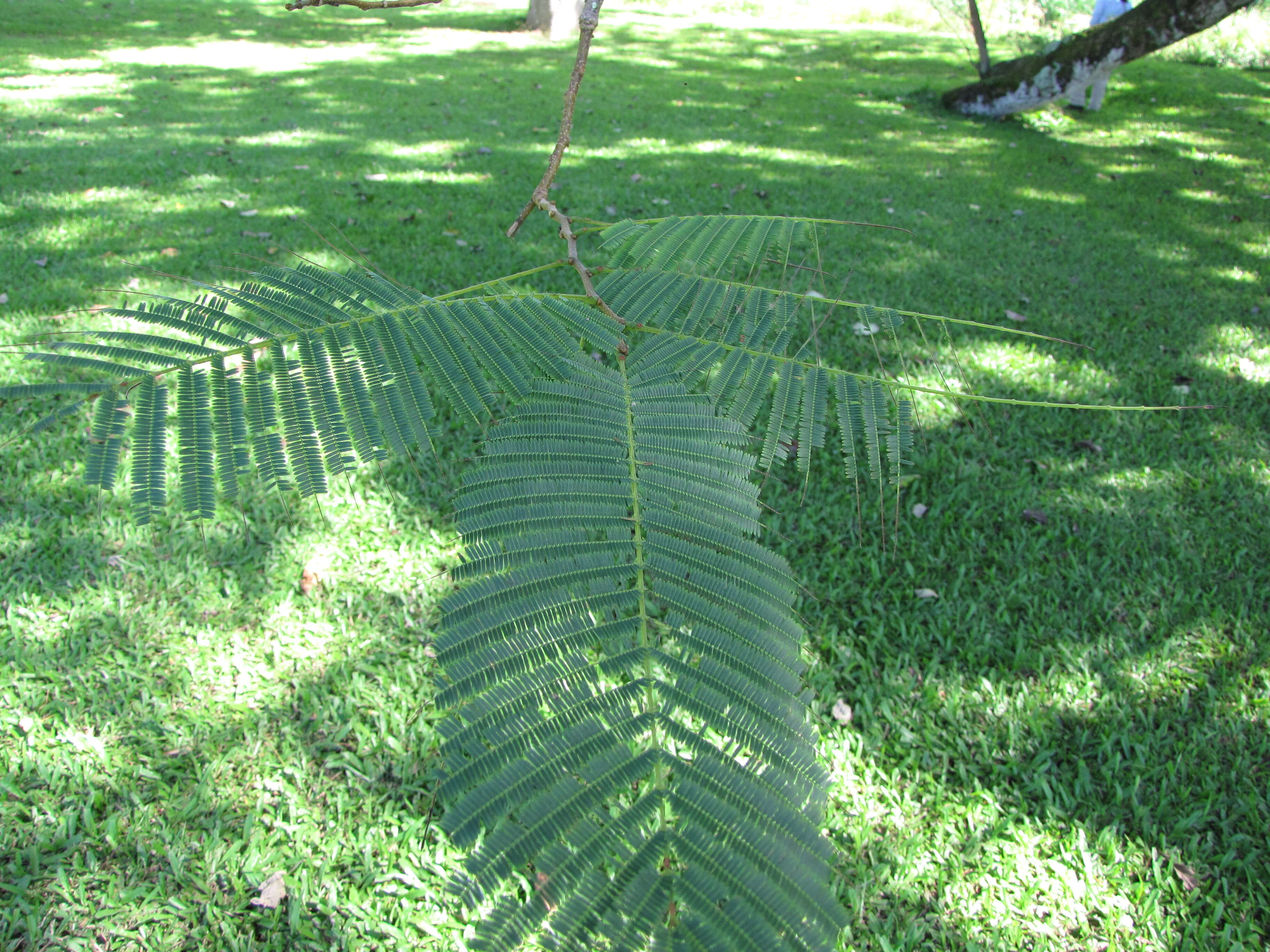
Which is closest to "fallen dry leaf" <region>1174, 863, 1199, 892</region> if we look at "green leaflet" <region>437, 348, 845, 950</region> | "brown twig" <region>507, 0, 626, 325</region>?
"green leaflet" <region>437, 348, 845, 950</region>

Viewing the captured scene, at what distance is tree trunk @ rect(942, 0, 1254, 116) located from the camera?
7.56 m

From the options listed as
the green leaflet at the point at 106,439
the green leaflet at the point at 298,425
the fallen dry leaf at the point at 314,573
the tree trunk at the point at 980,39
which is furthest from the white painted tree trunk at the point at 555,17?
the green leaflet at the point at 106,439

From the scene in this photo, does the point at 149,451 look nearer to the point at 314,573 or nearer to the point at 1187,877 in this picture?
the point at 314,573

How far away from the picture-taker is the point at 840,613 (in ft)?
10.9

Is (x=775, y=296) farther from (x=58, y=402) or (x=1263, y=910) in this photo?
(x=58, y=402)

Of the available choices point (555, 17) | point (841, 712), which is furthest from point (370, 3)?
point (555, 17)

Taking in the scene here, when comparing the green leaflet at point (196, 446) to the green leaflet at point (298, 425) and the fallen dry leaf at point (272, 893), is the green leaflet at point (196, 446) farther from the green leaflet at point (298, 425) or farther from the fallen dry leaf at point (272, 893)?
the fallen dry leaf at point (272, 893)

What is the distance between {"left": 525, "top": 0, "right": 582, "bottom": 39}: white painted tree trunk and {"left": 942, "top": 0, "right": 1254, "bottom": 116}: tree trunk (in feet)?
25.8

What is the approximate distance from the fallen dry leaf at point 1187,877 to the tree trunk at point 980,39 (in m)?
10.4

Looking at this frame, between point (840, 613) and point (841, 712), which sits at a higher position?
point (840, 613)

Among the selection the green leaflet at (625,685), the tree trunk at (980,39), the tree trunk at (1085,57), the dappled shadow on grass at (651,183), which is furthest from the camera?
the tree trunk at (980,39)

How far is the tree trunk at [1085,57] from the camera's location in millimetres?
7559

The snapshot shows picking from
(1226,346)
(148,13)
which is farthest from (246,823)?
(148,13)

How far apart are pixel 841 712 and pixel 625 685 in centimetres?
244
